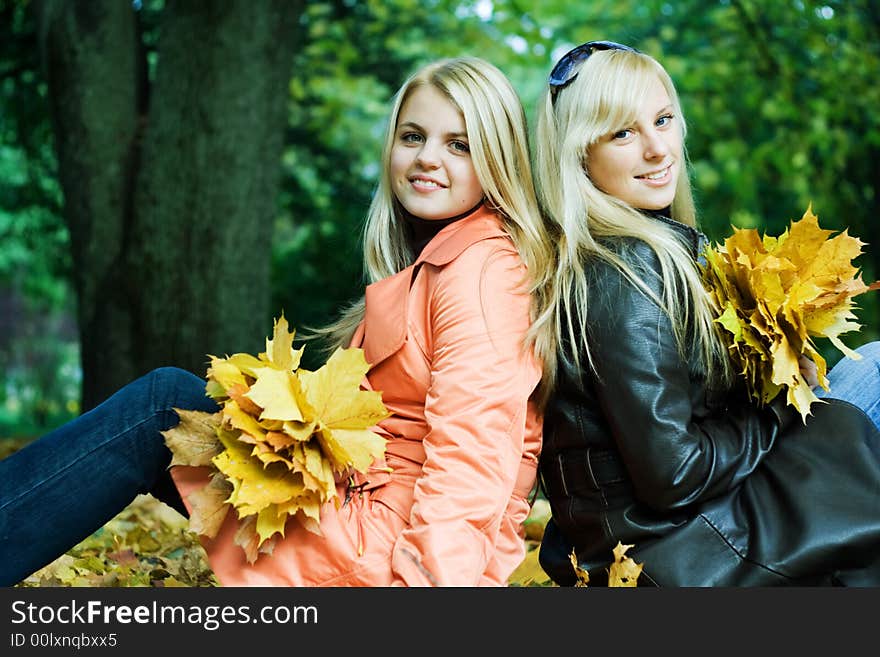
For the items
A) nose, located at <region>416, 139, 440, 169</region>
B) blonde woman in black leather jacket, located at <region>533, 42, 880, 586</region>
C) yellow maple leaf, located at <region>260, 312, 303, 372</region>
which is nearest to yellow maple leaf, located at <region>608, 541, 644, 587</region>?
blonde woman in black leather jacket, located at <region>533, 42, 880, 586</region>

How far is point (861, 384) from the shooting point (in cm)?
260

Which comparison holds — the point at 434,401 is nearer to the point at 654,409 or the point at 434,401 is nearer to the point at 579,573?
the point at 654,409

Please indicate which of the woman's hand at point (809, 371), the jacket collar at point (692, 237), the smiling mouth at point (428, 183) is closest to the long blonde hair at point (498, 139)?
the smiling mouth at point (428, 183)

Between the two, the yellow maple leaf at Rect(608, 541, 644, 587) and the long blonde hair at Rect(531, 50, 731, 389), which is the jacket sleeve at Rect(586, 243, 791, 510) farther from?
the yellow maple leaf at Rect(608, 541, 644, 587)

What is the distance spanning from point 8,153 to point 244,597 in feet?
41.2

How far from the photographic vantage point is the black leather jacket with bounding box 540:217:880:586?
92.4 inches

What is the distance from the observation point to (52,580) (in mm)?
3244

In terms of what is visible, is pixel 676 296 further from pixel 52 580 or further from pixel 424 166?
pixel 52 580

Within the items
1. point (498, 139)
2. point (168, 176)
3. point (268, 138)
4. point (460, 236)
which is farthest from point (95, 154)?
point (460, 236)

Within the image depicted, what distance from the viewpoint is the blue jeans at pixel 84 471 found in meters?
2.41

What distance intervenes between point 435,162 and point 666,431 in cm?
95

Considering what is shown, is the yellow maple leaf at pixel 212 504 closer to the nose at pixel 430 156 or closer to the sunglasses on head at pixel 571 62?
the nose at pixel 430 156

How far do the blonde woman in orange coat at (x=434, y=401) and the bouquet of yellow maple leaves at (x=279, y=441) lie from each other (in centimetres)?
9

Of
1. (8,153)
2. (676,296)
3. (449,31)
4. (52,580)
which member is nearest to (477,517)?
(676,296)
